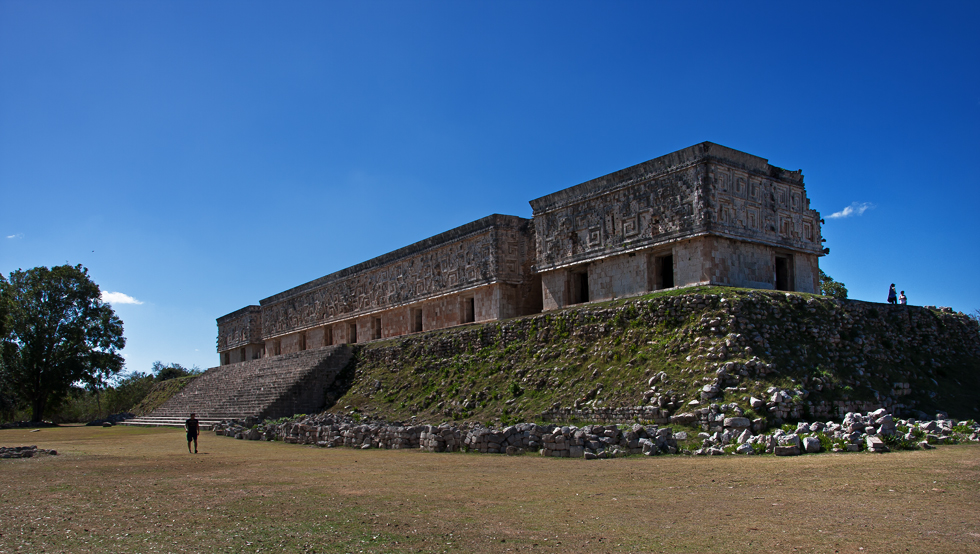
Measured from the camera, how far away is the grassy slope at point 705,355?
12.0m

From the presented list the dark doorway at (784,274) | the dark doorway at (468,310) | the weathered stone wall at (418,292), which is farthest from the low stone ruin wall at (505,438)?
the dark doorway at (468,310)

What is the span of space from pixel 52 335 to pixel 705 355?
3047cm

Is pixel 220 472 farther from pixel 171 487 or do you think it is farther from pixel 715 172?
pixel 715 172

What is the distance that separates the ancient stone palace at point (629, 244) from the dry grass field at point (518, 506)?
7.62 metres

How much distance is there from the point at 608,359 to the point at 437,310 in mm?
11268

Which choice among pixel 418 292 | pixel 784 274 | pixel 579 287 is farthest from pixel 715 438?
pixel 418 292

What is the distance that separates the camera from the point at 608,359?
14242mm

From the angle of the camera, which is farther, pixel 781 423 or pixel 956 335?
pixel 956 335

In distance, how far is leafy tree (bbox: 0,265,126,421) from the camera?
98.4 ft

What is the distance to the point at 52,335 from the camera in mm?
30547

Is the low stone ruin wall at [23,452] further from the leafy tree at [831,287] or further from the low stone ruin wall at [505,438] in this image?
the leafy tree at [831,287]

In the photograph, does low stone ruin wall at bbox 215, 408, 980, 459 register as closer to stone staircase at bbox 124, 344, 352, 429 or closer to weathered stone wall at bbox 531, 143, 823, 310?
weathered stone wall at bbox 531, 143, 823, 310

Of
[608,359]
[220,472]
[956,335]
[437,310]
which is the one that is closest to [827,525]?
[220,472]

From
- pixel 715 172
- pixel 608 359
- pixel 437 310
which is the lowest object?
pixel 608 359
